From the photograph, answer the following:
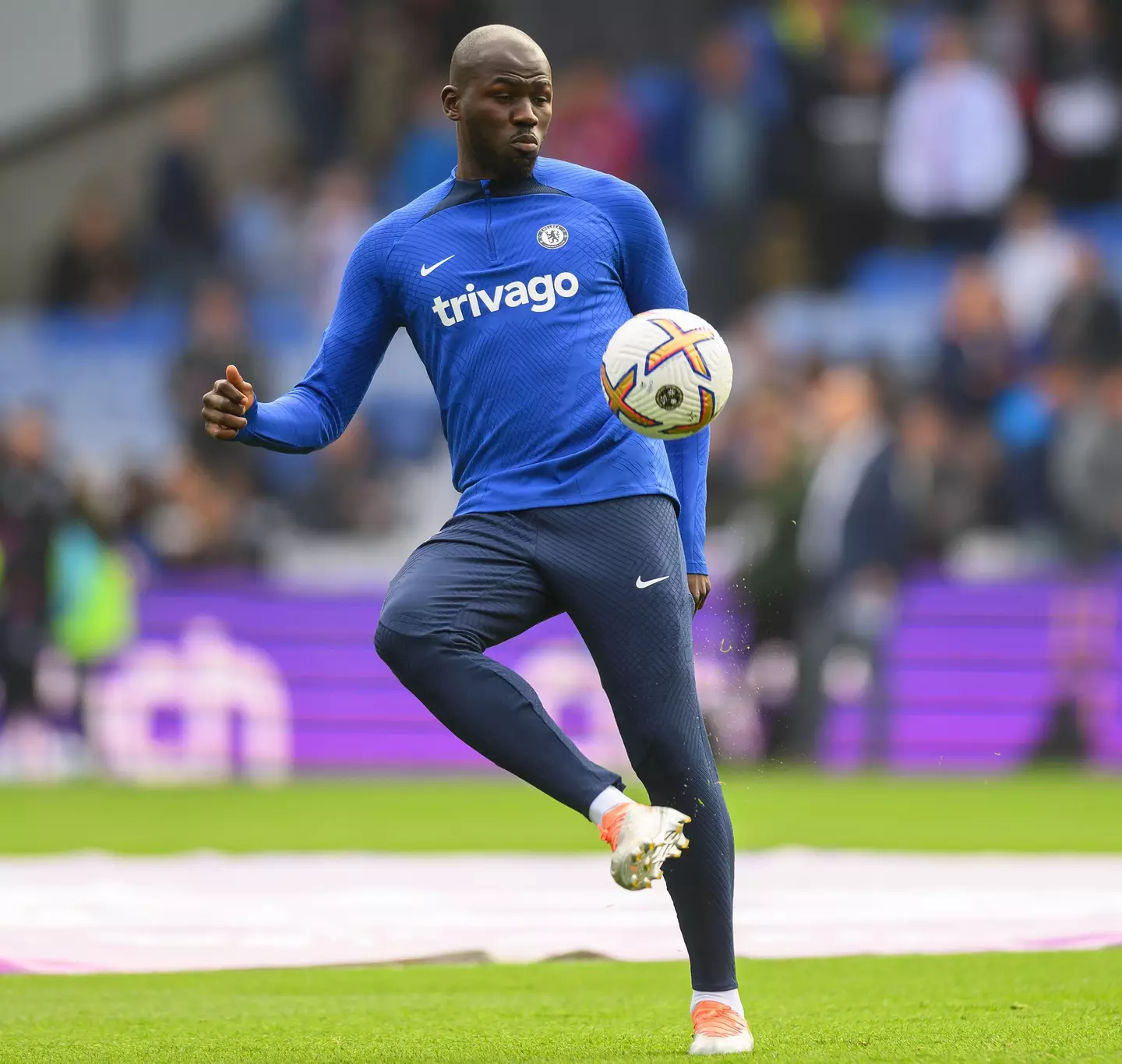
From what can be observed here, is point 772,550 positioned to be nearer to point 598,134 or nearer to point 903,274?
point 903,274

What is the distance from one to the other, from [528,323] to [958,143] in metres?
13.7

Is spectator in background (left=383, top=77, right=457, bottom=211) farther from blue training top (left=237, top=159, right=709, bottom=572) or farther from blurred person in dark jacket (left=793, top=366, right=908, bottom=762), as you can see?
blue training top (left=237, top=159, right=709, bottom=572)

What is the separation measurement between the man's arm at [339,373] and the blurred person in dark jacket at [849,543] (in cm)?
917

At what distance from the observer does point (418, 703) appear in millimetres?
16188

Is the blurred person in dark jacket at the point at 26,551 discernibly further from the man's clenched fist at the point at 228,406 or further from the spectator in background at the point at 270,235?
the man's clenched fist at the point at 228,406

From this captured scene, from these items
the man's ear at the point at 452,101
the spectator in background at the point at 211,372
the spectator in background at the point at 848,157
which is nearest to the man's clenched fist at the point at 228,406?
the man's ear at the point at 452,101

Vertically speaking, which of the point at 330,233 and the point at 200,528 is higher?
the point at 330,233

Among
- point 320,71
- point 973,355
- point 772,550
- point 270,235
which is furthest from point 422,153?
point 772,550

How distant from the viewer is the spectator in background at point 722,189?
1977cm

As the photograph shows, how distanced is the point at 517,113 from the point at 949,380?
39.2 ft

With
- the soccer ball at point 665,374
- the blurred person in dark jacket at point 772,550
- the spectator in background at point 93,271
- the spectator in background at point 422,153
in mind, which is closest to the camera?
the soccer ball at point 665,374

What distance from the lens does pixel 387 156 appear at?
21484 millimetres

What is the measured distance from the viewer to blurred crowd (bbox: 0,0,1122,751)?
15.6 metres

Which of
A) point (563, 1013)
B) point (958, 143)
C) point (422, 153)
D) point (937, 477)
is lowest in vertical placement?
point (563, 1013)
